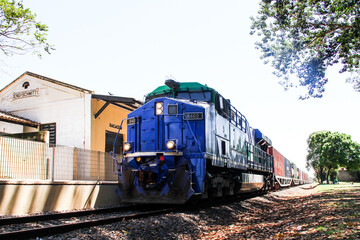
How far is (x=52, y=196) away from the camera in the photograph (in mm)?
8508

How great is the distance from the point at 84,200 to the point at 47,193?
1.52m

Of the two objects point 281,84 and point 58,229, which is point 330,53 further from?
point 58,229

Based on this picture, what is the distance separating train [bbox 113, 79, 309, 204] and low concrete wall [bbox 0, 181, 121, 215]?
52.7 inches

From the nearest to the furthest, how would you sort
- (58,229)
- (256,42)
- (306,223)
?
(58,229)
(306,223)
(256,42)

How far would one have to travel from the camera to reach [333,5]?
12.1 m

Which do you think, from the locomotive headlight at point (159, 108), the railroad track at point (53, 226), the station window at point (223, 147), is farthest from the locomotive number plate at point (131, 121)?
the station window at point (223, 147)

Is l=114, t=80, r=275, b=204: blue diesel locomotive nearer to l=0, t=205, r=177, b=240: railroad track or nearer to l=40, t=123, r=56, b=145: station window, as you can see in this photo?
l=0, t=205, r=177, b=240: railroad track

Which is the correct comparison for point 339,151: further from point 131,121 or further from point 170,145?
point 170,145

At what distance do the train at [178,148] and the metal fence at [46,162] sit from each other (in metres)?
1.68

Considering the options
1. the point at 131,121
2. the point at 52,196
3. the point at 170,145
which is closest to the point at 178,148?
the point at 170,145

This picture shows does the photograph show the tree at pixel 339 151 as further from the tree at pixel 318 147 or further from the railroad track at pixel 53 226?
the railroad track at pixel 53 226

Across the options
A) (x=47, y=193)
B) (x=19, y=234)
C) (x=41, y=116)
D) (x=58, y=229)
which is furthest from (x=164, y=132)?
(x=41, y=116)

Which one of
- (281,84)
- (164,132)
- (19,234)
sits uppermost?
(281,84)

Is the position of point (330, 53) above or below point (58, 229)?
above
